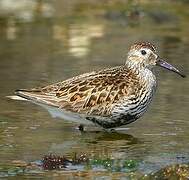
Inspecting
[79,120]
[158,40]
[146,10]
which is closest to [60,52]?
[158,40]

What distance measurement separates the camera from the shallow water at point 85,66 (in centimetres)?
1267

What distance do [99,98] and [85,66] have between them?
20.1ft

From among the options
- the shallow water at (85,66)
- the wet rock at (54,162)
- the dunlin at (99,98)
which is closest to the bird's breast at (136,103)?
the dunlin at (99,98)

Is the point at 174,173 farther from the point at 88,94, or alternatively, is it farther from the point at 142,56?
the point at 142,56

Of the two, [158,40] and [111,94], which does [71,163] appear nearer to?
[111,94]

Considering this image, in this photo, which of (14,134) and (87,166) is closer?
(87,166)

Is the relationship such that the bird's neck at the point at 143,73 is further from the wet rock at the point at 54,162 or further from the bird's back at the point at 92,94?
the wet rock at the point at 54,162

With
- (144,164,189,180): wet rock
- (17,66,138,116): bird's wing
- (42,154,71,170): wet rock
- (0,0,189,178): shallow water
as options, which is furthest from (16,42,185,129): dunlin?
(144,164,189,180): wet rock

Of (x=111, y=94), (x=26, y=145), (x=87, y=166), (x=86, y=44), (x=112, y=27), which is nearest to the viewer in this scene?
(x=87, y=166)

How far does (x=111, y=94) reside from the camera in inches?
545

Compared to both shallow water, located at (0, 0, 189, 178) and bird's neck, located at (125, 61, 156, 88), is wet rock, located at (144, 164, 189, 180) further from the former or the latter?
bird's neck, located at (125, 61, 156, 88)

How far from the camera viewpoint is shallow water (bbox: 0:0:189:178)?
12.7 metres

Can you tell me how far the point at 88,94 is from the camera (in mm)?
13922

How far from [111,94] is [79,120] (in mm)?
624
